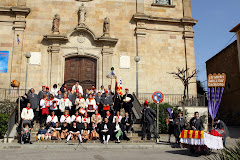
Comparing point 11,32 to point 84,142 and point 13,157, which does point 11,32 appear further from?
point 13,157

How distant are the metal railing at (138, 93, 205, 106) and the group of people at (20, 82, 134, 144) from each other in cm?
419

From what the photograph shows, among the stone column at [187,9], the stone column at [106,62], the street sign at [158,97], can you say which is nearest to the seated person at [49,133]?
the street sign at [158,97]

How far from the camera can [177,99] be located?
17.7 m

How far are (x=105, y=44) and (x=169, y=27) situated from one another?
5.44 m

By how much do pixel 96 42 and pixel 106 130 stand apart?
28.4 ft

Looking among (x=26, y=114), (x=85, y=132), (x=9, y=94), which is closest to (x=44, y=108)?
(x=26, y=114)

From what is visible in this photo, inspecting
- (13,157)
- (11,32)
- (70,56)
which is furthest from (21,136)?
(11,32)

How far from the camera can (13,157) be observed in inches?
295

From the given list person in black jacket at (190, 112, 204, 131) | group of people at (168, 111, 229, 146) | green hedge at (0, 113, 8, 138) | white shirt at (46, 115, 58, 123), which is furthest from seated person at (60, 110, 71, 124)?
person in black jacket at (190, 112, 204, 131)

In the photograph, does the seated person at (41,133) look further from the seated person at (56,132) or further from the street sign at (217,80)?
the street sign at (217,80)

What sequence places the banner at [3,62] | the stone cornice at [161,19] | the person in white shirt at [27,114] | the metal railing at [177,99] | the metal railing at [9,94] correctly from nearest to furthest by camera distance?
1. the person in white shirt at [27,114]
2. the metal railing at [9,94]
3. the banner at [3,62]
4. the metal railing at [177,99]
5. the stone cornice at [161,19]

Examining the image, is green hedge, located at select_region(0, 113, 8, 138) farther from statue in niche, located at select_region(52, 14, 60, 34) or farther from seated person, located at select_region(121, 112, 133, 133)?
statue in niche, located at select_region(52, 14, 60, 34)

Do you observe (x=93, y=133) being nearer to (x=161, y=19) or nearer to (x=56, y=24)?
(x=56, y=24)

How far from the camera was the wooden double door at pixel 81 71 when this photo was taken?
672 inches
